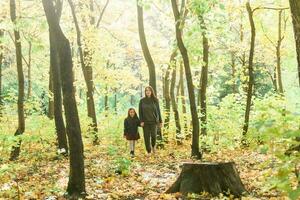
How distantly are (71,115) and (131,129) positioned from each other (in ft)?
21.9

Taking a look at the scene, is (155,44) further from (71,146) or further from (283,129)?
(283,129)

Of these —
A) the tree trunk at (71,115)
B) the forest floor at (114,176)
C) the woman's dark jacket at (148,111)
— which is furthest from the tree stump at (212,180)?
the woman's dark jacket at (148,111)

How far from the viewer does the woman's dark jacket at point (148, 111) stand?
14.1 m

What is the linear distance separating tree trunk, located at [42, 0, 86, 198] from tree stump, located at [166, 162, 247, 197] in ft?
6.38

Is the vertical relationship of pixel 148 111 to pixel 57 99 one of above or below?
below

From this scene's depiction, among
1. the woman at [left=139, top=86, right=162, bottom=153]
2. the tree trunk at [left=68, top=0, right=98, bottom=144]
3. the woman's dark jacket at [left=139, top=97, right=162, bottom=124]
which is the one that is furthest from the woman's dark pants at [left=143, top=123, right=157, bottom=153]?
the tree trunk at [left=68, top=0, right=98, bottom=144]

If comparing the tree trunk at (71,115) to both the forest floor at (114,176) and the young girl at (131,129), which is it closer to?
the forest floor at (114,176)

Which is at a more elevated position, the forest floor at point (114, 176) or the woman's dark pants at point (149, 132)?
the woman's dark pants at point (149, 132)

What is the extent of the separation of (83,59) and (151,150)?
8394 mm

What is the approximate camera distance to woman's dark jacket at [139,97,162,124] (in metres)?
14.1

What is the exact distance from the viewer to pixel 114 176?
35.2 feet

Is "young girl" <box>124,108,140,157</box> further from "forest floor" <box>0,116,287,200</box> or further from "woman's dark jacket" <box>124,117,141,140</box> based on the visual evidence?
"forest floor" <box>0,116,287,200</box>

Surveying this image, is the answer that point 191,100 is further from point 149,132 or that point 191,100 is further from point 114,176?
point 114,176

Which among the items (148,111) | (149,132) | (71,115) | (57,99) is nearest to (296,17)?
(71,115)
